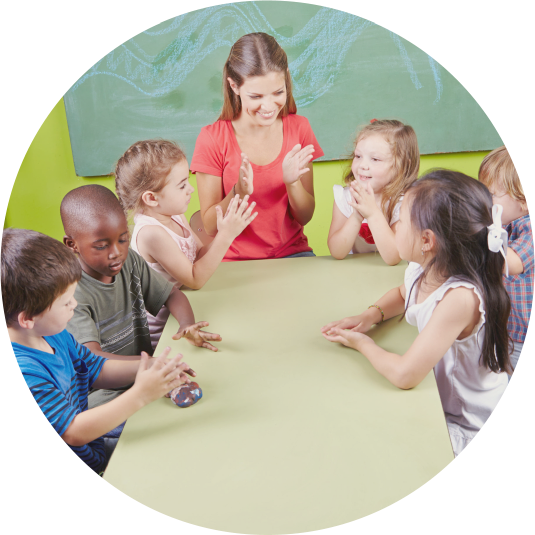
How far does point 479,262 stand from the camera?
1262 millimetres

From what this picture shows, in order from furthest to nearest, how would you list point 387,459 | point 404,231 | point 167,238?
point 167,238 < point 404,231 < point 387,459

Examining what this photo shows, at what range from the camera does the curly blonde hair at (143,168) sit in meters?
1.37

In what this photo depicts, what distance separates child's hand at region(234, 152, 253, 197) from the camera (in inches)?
55.9

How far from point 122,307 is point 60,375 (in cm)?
19

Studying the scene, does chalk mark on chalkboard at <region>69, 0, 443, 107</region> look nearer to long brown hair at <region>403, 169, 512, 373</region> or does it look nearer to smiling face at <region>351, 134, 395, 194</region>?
smiling face at <region>351, 134, 395, 194</region>

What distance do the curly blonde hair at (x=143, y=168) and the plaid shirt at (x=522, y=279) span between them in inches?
31.7

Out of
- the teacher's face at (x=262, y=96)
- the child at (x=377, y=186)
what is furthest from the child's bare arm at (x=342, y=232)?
the teacher's face at (x=262, y=96)

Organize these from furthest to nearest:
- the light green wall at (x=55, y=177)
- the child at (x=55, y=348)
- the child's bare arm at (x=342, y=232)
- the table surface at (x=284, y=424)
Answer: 1. the child's bare arm at (x=342, y=232)
2. the light green wall at (x=55, y=177)
3. the child at (x=55, y=348)
4. the table surface at (x=284, y=424)

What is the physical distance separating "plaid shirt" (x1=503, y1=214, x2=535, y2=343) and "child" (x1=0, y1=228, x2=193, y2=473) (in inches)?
30.5

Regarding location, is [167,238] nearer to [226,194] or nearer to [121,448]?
[226,194]

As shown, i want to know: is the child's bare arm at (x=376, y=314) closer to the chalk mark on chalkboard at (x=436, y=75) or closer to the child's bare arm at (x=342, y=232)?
the child's bare arm at (x=342, y=232)

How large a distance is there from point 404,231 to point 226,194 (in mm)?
430

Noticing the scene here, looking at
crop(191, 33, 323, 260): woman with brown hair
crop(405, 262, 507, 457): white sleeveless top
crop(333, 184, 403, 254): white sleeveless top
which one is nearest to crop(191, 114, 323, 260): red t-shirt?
crop(191, 33, 323, 260): woman with brown hair

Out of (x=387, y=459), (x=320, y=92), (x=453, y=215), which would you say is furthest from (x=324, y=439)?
(x=320, y=92)
